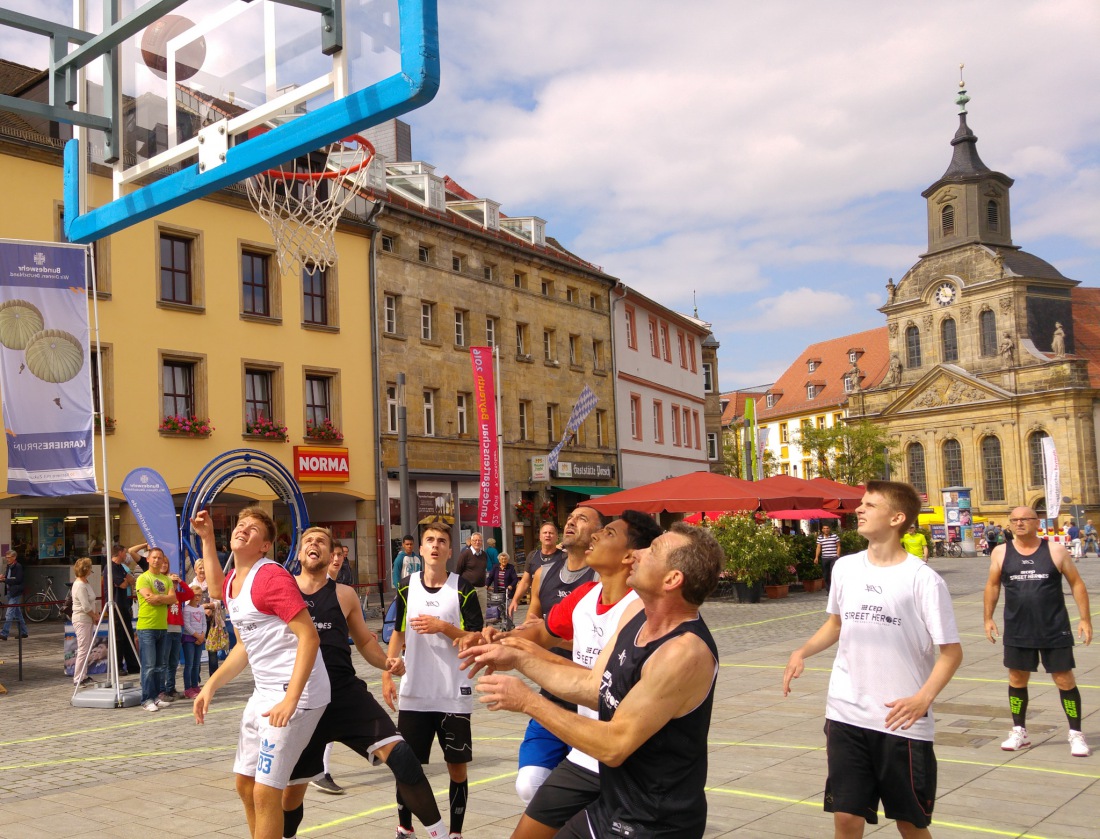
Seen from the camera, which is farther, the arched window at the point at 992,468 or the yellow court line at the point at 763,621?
the arched window at the point at 992,468

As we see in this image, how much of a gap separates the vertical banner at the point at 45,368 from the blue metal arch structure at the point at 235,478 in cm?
392

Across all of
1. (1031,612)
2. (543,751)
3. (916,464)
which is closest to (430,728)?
(543,751)

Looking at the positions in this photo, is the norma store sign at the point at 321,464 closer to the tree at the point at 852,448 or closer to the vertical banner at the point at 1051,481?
the vertical banner at the point at 1051,481

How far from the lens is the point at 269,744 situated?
5.43m

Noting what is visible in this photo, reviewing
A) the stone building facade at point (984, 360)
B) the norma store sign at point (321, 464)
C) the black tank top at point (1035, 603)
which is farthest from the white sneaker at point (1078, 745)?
the stone building facade at point (984, 360)

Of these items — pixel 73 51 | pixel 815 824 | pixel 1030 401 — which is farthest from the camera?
pixel 1030 401

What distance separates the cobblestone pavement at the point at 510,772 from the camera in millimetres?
6902

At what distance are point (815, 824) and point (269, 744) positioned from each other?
3336 millimetres

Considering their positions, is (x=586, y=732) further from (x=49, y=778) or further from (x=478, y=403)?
(x=478, y=403)

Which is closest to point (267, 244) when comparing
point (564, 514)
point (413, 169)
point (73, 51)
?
point (413, 169)

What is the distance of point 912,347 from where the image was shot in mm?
90688

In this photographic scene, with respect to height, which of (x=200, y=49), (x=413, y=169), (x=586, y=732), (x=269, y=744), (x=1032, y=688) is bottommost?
(x=1032, y=688)

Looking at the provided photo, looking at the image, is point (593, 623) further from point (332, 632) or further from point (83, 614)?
point (83, 614)

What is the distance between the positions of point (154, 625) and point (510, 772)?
6593 mm
